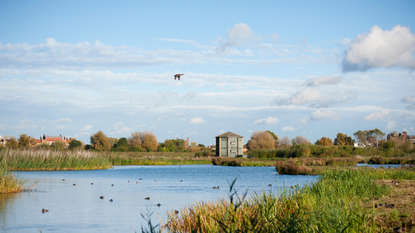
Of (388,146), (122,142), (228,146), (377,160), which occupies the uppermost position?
(122,142)

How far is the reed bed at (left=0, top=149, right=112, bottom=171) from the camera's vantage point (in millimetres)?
36594

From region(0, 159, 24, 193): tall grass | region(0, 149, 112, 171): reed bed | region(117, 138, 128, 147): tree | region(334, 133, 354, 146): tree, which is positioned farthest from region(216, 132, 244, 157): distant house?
region(0, 159, 24, 193): tall grass

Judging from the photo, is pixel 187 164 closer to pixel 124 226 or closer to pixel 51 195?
pixel 51 195

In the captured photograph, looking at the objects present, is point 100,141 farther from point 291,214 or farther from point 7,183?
point 291,214

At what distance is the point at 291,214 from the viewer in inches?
349

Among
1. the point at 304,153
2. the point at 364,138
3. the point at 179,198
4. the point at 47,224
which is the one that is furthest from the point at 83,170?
the point at 364,138

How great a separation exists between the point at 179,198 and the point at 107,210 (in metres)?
4.48

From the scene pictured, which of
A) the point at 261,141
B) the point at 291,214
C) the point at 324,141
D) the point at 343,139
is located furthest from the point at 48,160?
the point at 343,139

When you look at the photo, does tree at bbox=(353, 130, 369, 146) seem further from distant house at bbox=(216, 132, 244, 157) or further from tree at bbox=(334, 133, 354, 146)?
distant house at bbox=(216, 132, 244, 157)

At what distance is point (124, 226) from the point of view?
12852 millimetres

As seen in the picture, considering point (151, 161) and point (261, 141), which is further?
point (261, 141)

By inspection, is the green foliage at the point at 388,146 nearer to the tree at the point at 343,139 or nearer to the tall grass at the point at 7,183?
the tree at the point at 343,139

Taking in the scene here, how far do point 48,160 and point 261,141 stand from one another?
68.2 m

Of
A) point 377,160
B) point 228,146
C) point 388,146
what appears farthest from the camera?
point 228,146
